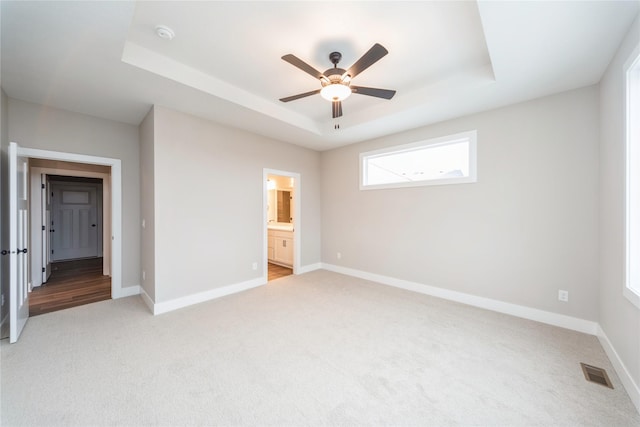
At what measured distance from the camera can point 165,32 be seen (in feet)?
6.78

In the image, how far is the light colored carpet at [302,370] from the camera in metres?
1.57

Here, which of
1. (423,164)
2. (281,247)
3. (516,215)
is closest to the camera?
(516,215)

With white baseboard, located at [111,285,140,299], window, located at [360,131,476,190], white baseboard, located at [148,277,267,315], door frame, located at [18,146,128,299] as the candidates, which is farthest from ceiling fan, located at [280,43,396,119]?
white baseboard, located at [111,285,140,299]

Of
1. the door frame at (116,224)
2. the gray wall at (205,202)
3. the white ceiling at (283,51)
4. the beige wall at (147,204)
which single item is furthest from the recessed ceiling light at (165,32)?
the door frame at (116,224)

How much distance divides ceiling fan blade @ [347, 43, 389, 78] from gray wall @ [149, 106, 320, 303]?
2.40 metres

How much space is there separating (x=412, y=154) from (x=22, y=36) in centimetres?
445

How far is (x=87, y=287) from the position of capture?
160 inches

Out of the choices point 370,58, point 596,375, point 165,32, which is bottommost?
point 596,375

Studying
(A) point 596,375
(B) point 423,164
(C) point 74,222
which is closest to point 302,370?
(A) point 596,375

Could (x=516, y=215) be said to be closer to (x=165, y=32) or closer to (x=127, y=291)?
(x=165, y=32)

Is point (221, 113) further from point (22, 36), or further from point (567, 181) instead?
point (567, 181)

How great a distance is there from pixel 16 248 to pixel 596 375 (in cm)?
535

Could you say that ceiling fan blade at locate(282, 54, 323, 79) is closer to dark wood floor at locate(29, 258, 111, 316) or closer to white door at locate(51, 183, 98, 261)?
dark wood floor at locate(29, 258, 111, 316)

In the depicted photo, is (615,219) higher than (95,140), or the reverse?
(95,140)
